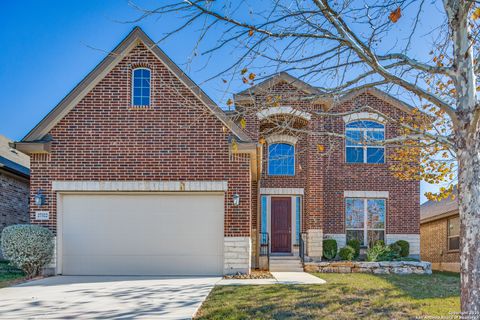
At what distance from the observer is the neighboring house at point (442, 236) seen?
18422 millimetres

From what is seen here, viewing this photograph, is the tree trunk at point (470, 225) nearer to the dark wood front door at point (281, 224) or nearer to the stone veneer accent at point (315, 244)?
the stone veneer accent at point (315, 244)

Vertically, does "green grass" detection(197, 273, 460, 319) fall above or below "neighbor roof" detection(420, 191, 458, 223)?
below

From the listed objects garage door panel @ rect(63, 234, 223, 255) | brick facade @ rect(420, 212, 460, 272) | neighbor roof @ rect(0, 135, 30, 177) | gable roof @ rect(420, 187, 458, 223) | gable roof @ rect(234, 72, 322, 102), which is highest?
gable roof @ rect(234, 72, 322, 102)

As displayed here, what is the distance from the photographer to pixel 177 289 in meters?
9.38

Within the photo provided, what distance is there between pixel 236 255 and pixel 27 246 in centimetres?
547

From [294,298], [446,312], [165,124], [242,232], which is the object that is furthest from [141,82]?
[446,312]

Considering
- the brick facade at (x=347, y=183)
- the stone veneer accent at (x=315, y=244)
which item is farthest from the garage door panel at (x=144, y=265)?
the brick facade at (x=347, y=183)

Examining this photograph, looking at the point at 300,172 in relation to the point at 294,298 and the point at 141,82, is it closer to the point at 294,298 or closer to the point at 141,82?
the point at 141,82

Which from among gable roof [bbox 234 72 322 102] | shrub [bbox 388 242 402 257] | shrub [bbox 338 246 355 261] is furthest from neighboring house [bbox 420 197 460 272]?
gable roof [bbox 234 72 322 102]

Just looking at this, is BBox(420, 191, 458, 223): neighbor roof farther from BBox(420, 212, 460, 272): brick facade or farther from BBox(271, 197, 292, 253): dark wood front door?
BBox(271, 197, 292, 253): dark wood front door

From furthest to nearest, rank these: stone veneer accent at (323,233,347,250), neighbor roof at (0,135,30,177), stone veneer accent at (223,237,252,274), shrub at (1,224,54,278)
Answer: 1. stone veneer accent at (323,233,347,250)
2. neighbor roof at (0,135,30,177)
3. stone veneer accent at (223,237,252,274)
4. shrub at (1,224,54,278)

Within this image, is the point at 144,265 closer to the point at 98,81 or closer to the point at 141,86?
the point at 141,86

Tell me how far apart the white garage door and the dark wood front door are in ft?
17.8

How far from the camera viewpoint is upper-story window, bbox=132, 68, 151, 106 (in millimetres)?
12211
